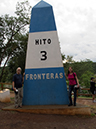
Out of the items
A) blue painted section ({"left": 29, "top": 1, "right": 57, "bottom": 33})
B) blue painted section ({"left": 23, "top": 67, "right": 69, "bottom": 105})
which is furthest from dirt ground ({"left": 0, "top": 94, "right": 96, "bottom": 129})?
blue painted section ({"left": 29, "top": 1, "right": 57, "bottom": 33})

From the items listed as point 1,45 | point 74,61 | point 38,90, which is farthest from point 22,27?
point 74,61

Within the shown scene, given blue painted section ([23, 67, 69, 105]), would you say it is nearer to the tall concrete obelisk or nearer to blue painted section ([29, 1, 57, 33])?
the tall concrete obelisk

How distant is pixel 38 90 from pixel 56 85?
0.74 m

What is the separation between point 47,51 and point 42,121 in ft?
8.76

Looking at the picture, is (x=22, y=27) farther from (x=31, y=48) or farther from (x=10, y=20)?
(x=31, y=48)

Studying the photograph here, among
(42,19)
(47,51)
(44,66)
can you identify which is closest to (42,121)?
(44,66)

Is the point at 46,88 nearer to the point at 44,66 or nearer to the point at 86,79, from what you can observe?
the point at 44,66

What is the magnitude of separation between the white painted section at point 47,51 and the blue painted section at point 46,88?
22 centimetres

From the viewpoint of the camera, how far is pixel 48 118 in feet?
13.3

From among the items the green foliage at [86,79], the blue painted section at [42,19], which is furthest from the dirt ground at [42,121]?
the green foliage at [86,79]

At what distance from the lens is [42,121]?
12.4 feet

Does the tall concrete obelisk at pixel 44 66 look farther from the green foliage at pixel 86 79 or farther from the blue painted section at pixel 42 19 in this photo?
the green foliage at pixel 86 79

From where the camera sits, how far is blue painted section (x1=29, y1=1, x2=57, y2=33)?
5414mm

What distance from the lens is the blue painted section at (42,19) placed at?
541cm
